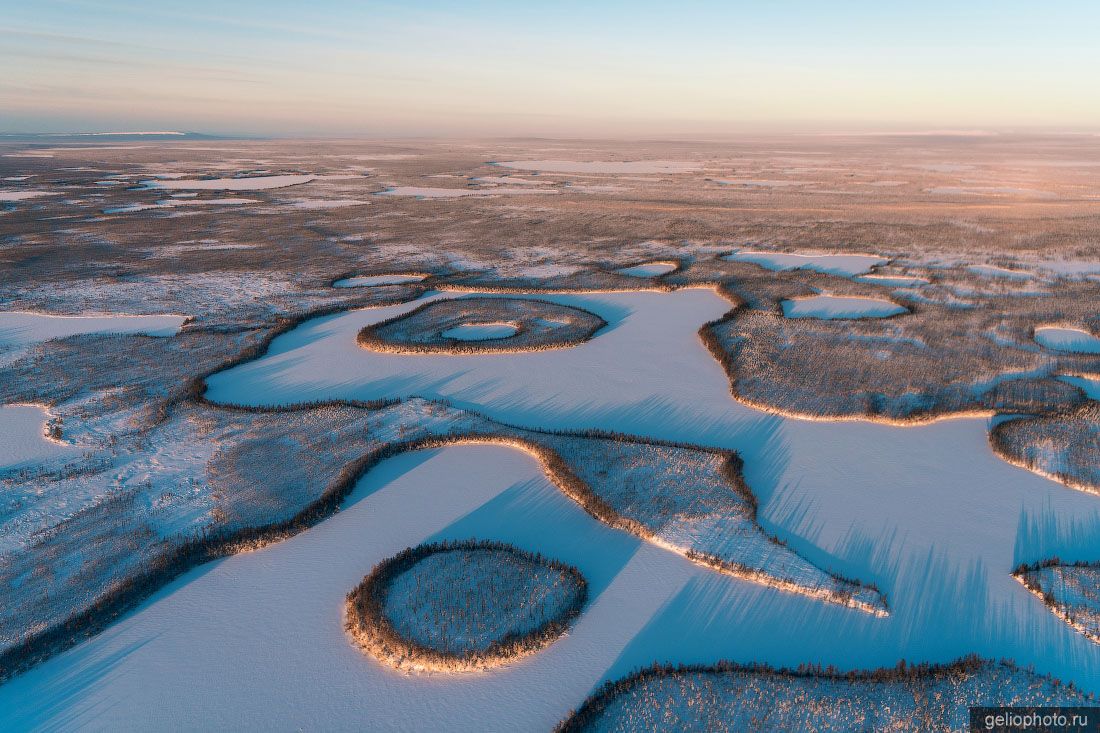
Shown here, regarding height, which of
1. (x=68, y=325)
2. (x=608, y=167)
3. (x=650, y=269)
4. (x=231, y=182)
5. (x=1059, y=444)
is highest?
(x=608, y=167)

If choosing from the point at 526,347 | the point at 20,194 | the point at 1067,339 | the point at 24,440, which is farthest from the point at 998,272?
the point at 20,194

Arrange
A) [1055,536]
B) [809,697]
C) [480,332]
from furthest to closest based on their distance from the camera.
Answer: [480,332], [1055,536], [809,697]

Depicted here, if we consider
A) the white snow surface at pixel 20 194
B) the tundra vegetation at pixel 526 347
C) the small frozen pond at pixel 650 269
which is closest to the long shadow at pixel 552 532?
the tundra vegetation at pixel 526 347

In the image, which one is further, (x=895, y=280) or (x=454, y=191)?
(x=454, y=191)

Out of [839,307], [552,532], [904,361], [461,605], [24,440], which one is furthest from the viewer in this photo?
[839,307]

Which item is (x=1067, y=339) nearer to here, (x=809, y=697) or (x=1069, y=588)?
(x=1069, y=588)

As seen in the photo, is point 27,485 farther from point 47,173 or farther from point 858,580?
point 47,173

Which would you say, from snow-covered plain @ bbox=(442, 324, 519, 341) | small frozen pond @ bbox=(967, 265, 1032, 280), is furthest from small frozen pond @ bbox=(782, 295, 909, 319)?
snow-covered plain @ bbox=(442, 324, 519, 341)
